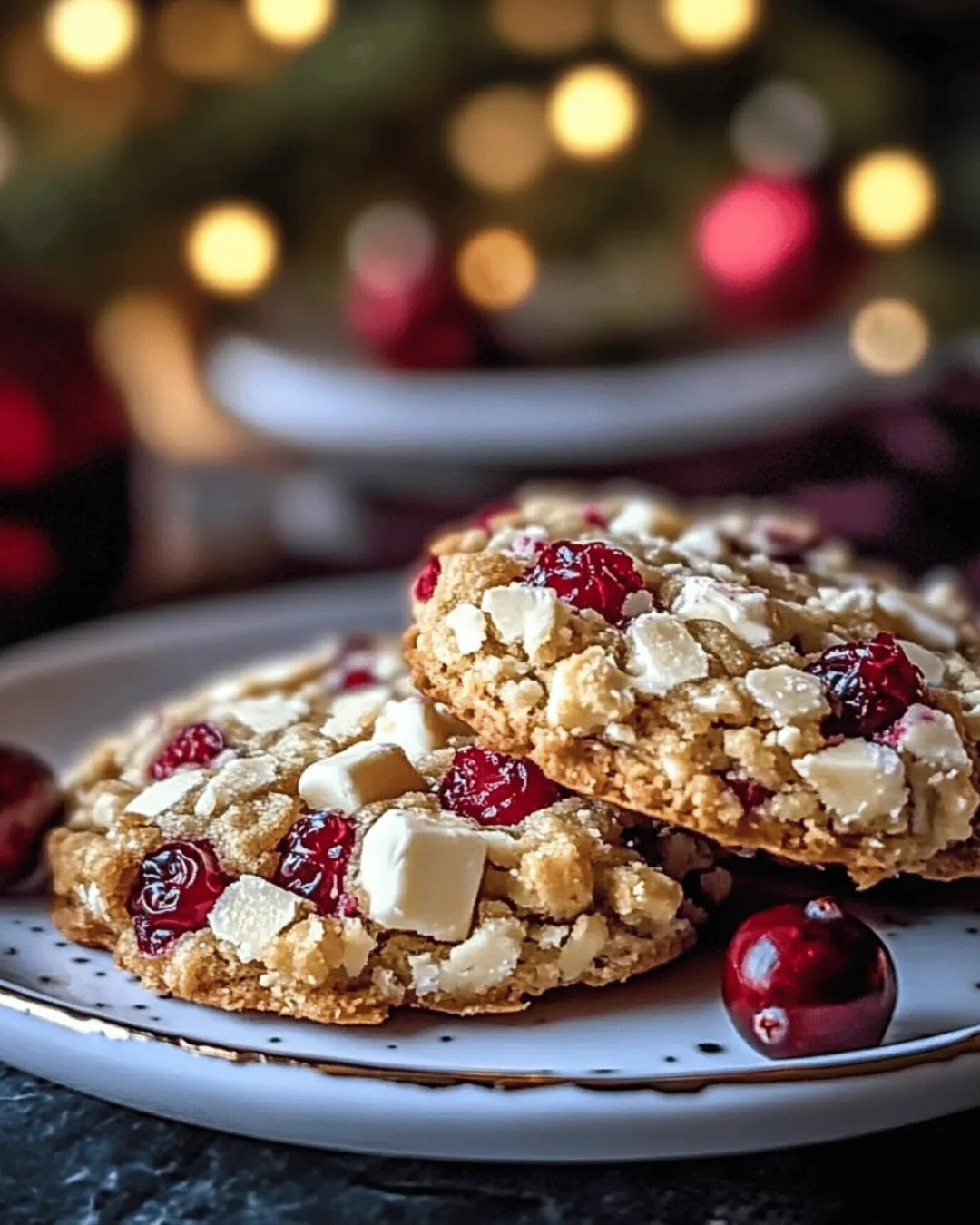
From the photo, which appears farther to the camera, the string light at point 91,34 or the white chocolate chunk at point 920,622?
the string light at point 91,34

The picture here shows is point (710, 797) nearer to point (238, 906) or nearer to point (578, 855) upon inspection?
point (578, 855)

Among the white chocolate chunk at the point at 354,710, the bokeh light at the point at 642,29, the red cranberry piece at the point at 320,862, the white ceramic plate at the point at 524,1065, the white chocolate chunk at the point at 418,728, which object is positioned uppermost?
the bokeh light at the point at 642,29

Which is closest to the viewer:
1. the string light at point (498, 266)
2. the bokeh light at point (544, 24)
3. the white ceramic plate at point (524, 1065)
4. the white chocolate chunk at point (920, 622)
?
the white ceramic plate at point (524, 1065)

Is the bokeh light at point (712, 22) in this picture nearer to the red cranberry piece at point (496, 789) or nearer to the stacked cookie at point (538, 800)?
the stacked cookie at point (538, 800)

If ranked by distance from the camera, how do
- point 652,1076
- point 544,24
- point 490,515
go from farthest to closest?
point 544,24, point 490,515, point 652,1076

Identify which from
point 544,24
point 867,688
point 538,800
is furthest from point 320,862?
point 544,24

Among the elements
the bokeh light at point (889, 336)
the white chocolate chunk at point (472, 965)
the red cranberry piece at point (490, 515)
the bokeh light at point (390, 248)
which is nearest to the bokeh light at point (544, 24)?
the bokeh light at point (390, 248)

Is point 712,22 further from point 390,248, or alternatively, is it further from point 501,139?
point 390,248

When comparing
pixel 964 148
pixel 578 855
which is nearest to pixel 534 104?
pixel 964 148
